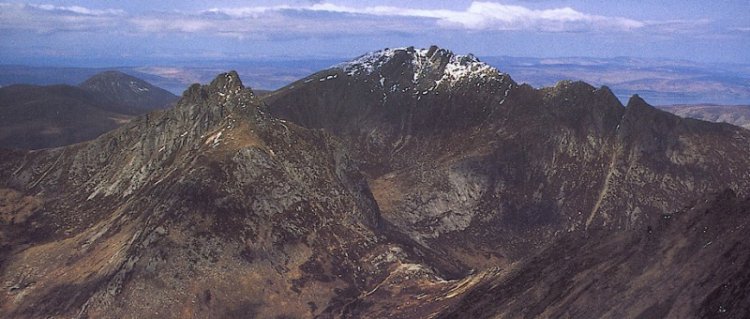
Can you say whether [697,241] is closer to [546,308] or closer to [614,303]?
[614,303]

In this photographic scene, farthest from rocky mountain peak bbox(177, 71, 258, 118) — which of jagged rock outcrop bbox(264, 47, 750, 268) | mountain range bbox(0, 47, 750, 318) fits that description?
jagged rock outcrop bbox(264, 47, 750, 268)

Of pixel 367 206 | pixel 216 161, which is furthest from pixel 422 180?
pixel 216 161

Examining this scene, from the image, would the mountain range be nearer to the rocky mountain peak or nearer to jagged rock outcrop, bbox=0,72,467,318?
jagged rock outcrop, bbox=0,72,467,318

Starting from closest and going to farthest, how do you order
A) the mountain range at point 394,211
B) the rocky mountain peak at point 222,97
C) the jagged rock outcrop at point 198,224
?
the mountain range at point 394,211 → the jagged rock outcrop at point 198,224 → the rocky mountain peak at point 222,97

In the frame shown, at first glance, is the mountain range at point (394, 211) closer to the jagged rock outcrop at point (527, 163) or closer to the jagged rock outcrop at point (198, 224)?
the jagged rock outcrop at point (198, 224)

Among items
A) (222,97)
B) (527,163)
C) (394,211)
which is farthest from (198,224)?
(527,163)

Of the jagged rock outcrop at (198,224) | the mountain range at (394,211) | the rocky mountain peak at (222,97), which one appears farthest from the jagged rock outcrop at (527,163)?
the rocky mountain peak at (222,97)

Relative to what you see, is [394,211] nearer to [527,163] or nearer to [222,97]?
[527,163]

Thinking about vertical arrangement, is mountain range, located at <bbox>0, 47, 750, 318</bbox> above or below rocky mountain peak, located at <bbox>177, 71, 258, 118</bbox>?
below
